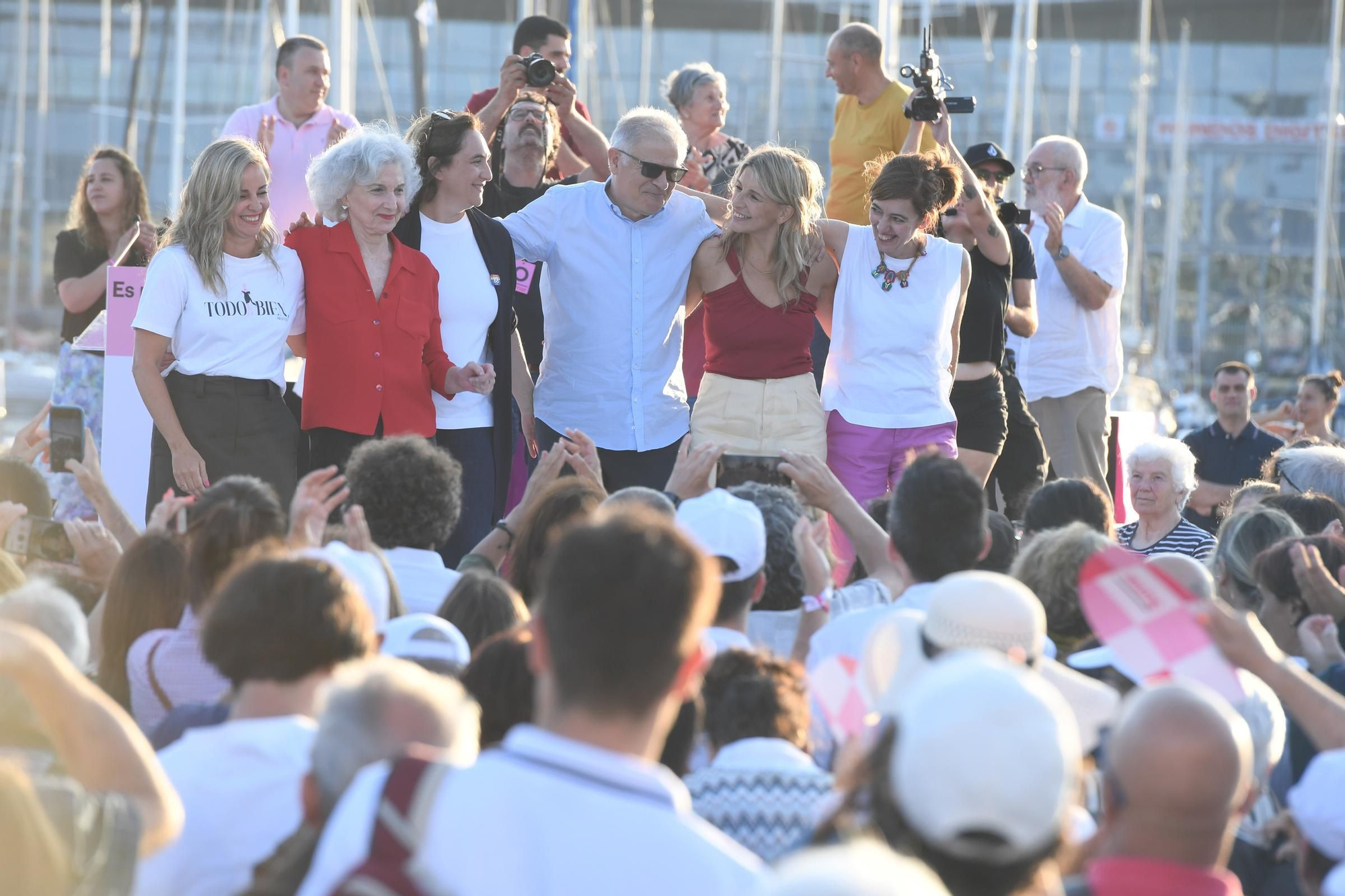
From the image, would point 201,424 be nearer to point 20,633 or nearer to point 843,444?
point 843,444

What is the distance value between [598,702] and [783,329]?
425 centimetres

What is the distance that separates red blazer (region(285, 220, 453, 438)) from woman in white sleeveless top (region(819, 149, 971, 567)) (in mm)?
1619

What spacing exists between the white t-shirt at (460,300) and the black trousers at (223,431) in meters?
0.65

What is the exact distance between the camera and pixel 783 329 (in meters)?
6.14

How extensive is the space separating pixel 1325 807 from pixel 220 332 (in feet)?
13.3

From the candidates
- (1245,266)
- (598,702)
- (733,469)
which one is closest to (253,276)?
(733,469)

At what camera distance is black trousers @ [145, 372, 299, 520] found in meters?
5.66

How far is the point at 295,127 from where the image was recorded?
25.5 ft

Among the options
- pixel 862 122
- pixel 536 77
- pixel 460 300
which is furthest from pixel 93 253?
pixel 862 122

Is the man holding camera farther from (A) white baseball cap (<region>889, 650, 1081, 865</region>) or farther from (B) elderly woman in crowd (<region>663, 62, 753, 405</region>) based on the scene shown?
(A) white baseball cap (<region>889, 650, 1081, 865</region>)

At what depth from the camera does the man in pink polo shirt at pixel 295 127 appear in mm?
7688

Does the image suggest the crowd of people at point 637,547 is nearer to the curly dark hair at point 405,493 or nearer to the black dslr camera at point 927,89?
the curly dark hair at point 405,493

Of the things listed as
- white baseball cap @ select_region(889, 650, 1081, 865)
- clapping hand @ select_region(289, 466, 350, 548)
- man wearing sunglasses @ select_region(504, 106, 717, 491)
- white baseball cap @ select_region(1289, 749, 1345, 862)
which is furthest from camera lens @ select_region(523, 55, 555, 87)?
white baseball cap @ select_region(889, 650, 1081, 865)

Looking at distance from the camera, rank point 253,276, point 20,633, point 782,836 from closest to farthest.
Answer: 1. point 20,633
2. point 782,836
3. point 253,276
